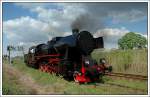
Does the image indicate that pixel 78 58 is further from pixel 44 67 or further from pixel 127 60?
pixel 127 60

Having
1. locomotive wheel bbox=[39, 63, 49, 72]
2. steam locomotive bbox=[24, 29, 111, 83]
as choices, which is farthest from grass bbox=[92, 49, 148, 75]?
steam locomotive bbox=[24, 29, 111, 83]

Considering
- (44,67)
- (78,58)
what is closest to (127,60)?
(44,67)

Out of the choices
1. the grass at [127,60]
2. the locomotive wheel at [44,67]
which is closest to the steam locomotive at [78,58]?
the locomotive wheel at [44,67]

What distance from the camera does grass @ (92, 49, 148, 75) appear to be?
598 inches

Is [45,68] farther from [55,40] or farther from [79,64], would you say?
[79,64]

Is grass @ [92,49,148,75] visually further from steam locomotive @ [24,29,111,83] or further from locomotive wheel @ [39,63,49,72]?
steam locomotive @ [24,29,111,83]

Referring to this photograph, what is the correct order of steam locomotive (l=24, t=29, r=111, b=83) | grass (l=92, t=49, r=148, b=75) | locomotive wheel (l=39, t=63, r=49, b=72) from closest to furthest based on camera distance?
steam locomotive (l=24, t=29, r=111, b=83) < grass (l=92, t=49, r=148, b=75) < locomotive wheel (l=39, t=63, r=49, b=72)

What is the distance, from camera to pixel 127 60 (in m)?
16.5

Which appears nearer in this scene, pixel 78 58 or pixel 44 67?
pixel 78 58

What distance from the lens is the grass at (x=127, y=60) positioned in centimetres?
1519

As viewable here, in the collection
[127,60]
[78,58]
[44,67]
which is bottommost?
[44,67]

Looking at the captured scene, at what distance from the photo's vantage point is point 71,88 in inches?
425

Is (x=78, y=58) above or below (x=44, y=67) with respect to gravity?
above

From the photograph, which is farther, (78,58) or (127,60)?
(127,60)
